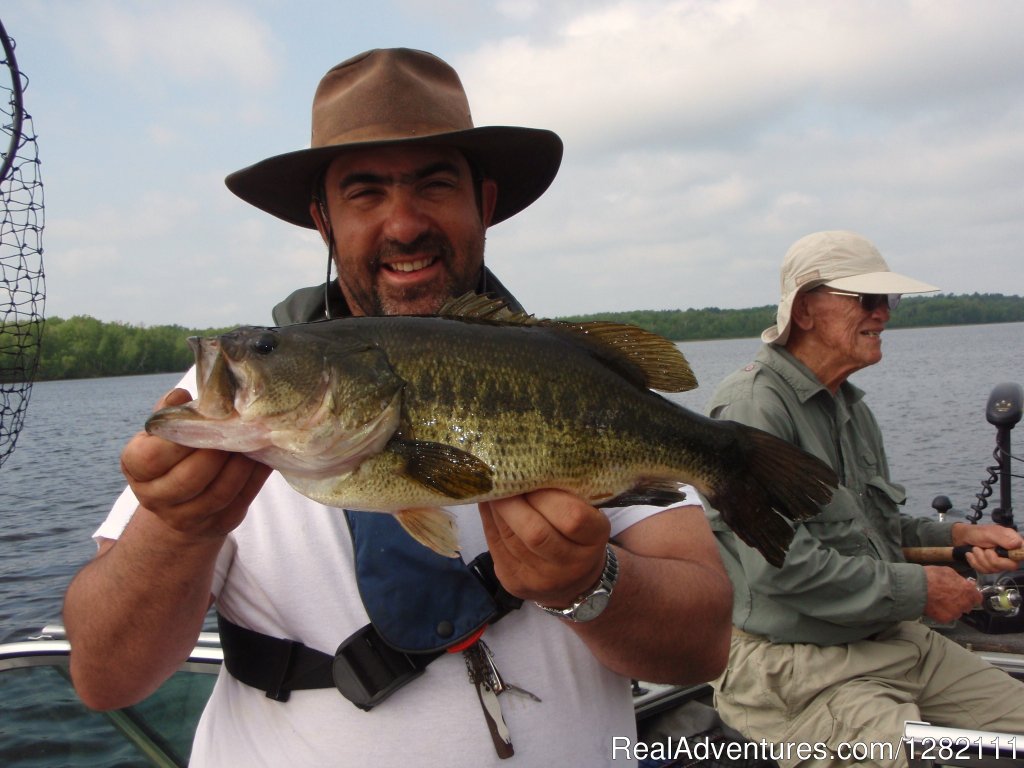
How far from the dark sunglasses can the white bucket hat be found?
43 millimetres

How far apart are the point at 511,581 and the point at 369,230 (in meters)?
1.34

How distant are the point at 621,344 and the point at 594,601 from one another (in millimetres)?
769

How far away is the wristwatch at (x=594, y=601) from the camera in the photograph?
81.7 inches

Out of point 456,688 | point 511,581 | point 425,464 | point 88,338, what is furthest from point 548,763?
→ point 88,338

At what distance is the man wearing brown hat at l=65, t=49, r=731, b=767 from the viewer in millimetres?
2023

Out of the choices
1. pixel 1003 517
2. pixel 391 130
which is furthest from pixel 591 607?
pixel 1003 517

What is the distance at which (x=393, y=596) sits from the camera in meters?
2.28

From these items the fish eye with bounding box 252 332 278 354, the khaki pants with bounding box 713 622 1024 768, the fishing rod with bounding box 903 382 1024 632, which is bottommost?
the khaki pants with bounding box 713 622 1024 768

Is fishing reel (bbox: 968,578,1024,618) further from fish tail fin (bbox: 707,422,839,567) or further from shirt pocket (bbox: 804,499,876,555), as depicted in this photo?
fish tail fin (bbox: 707,422,839,567)

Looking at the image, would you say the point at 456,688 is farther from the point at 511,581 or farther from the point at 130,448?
the point at 130,448

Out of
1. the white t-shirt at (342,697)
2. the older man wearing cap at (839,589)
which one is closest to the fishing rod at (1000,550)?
the older man wearing cap at (839,589)

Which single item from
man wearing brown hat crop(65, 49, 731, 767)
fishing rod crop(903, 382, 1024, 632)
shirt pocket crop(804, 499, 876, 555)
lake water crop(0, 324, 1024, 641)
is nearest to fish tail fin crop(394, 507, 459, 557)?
man wearing brown hat crop(65, 49, 731, 767)

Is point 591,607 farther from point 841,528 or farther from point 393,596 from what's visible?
point 841,528

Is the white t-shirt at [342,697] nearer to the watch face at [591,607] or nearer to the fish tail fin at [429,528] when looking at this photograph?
the watch face at [591,607]
